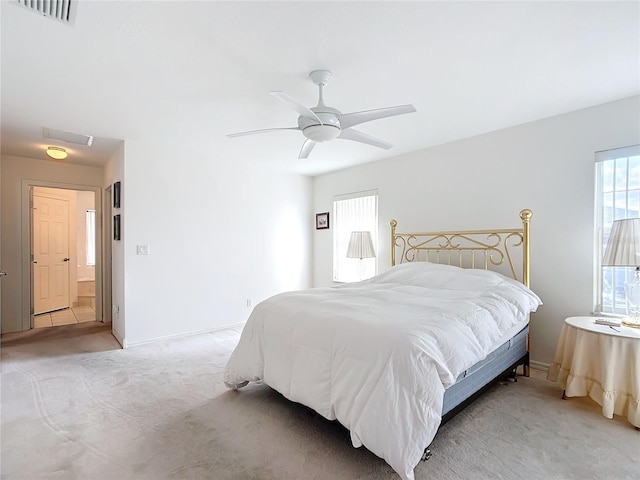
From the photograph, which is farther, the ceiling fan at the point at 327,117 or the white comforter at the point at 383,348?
the ceiling fan at the point at 327,117

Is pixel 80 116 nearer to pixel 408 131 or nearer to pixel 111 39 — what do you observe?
pixel 111 39

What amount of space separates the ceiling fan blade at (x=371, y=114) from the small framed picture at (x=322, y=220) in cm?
315

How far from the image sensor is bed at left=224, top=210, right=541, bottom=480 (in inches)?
61.5

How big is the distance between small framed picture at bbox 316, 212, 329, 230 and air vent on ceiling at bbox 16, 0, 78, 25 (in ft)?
13.7

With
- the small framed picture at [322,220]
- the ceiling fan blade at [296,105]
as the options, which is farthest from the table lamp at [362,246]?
the ceiling fan blade at [296,105]

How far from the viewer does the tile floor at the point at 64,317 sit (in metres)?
4.94

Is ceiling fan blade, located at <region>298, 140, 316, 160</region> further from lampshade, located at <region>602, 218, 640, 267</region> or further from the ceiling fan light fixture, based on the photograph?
lampshade, located at <region>602, 218, 640, 267</region>

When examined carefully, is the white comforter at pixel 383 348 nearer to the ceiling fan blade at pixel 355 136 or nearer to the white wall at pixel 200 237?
the ceiling fan blade at pixel 355 136

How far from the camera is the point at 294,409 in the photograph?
2.33 meters

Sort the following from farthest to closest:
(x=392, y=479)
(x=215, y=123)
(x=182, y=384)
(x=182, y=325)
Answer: (x=182, y=325) → (x=215, y=123) → (x=182, y=384) → (x=392, y=479)

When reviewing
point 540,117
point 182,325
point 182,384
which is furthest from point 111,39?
point 540,117

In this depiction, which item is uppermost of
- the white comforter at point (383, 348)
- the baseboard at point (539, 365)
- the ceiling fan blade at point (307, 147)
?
the ceiling fan blade at point (307, 147)

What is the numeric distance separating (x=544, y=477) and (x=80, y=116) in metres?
4.44

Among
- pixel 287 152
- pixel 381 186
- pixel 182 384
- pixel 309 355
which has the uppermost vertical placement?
pixel 287 152
